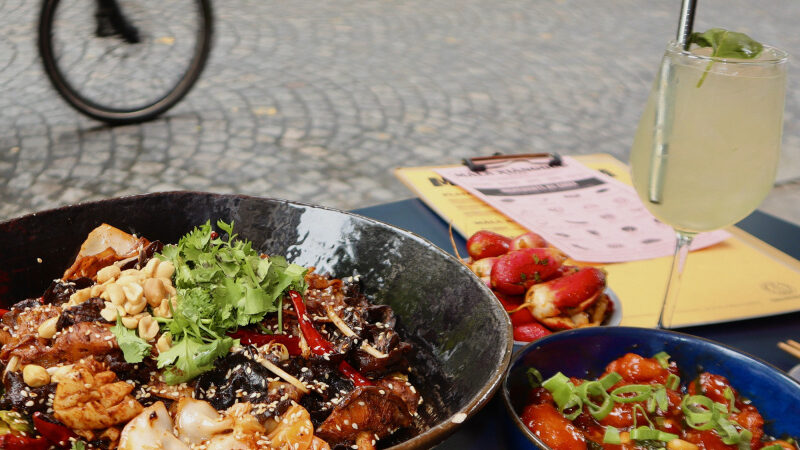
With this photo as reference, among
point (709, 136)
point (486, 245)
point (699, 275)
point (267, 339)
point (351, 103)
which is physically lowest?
point (351, 103)

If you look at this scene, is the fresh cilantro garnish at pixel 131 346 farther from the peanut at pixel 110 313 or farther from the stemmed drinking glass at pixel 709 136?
the stemmed drinking glass at pixel 709 136

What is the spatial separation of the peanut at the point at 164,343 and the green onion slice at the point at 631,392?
702 mm

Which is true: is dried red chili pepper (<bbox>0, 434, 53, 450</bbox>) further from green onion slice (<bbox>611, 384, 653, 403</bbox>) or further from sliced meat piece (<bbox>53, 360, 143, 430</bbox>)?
green onion slice (<bbox>611, 384, 653, 403</bbox>)

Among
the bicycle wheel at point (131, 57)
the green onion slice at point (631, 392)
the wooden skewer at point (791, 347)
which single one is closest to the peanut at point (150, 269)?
the green onion slice at point (631, 392)

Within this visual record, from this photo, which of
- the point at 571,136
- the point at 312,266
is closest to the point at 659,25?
the point at 571,136

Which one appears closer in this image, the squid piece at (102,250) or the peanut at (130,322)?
the peanut at (130,322)

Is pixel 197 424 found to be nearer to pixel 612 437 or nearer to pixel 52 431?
pixel 52 431

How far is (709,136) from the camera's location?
130 centimetres

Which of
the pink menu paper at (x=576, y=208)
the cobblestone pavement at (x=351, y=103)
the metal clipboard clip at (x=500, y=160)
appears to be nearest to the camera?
the pink menu paper at (x=576, y=208)

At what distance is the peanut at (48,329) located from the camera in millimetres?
1100

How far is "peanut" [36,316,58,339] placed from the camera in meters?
1.10

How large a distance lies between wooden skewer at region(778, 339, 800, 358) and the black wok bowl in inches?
28.0

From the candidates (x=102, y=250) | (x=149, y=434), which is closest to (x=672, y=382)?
(x=149, y=434)

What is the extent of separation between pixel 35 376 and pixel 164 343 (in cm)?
18
